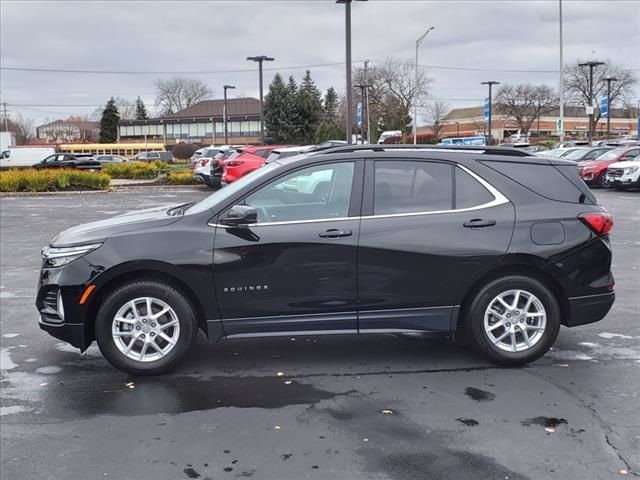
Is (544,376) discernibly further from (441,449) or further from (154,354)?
(154,354)

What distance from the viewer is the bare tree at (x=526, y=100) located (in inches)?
3492

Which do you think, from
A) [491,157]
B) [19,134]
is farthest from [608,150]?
[19,134]

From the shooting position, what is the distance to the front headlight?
5.04 metres

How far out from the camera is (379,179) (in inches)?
210

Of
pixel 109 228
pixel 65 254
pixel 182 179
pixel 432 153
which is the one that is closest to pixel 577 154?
pixel 182 179

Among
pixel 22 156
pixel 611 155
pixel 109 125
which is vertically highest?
pixel 109 125

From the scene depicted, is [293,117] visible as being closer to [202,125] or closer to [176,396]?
[202,125]

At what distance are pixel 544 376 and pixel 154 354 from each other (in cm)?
299

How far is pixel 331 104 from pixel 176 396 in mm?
96641

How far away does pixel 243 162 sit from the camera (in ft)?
69.0

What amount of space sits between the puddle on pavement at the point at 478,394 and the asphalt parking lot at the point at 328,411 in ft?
0.05

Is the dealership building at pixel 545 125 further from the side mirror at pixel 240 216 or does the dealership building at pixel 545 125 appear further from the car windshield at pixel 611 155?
the side mirror at pixel 240 216

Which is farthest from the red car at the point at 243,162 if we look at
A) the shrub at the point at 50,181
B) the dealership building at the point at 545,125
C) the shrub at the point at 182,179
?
the dealership building at the point at 545,125

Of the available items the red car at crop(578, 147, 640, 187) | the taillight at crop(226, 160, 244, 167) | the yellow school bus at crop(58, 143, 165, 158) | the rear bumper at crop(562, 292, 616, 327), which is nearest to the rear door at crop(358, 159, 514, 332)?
the rear bumper at crop(562, 292, 616, 327)
